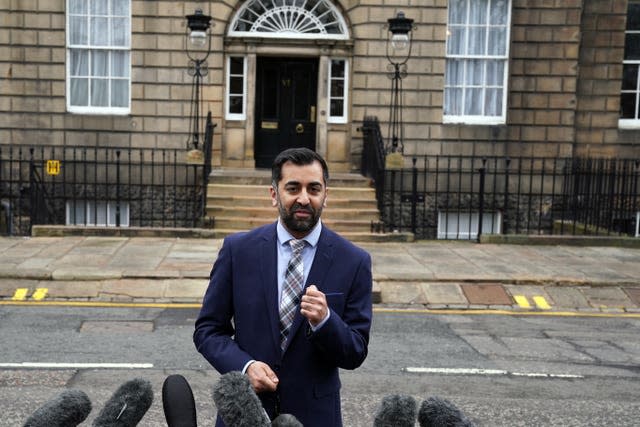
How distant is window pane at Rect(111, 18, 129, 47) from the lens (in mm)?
17469

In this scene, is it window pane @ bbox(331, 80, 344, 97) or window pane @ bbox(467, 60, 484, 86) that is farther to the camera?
window pane @ bbox(467, 60, 484, 86)

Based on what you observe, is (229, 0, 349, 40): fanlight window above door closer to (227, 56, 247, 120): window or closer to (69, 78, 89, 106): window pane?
(227, 56, 247, 120): window

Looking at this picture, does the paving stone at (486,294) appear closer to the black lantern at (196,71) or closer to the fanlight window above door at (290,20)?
the black lantern at (196,71)

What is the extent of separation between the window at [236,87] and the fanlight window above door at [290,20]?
0.66 metres

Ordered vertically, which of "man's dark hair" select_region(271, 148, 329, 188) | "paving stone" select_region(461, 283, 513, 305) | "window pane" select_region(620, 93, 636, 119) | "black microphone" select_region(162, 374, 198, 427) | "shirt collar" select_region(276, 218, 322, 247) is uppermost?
"window pane" select_region(620, 93, 636, 119)

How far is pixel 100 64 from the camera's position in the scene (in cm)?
1762

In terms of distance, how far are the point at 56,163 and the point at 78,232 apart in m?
2.54

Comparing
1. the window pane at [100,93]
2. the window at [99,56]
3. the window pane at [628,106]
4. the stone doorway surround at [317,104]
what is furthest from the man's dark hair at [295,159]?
the window pane at [628,106]

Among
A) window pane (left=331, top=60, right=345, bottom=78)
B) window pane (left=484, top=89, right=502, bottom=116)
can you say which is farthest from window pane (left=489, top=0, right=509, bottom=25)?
window pane (left=331, top=60, right=345, bottom=78)

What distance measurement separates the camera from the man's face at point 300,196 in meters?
2.99

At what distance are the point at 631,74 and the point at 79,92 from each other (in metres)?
12.6

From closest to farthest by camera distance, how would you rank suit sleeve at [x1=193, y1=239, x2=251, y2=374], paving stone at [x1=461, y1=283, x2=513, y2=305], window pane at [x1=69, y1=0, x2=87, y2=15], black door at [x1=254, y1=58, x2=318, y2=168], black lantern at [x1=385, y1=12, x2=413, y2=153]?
suit sleeve at [x1=193, y1=239, x2=251, y2=374] → paving stone at [x1=461, y1=283, x2=513, y2=305] → black lantern at [x1=385, y1=12, x2=413, y2=153] → window pane at [x1=69, y1=0, x2=87, y2=15] → black door at [x1=254, y1=58, x2=318, y2=168]

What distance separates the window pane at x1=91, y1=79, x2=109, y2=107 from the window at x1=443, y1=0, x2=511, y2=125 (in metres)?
7.51

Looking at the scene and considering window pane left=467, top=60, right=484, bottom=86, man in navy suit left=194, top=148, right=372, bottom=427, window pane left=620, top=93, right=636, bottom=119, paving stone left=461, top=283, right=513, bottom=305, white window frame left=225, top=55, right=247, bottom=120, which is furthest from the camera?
window pane left=620, top=93, right=636, bottom=119
